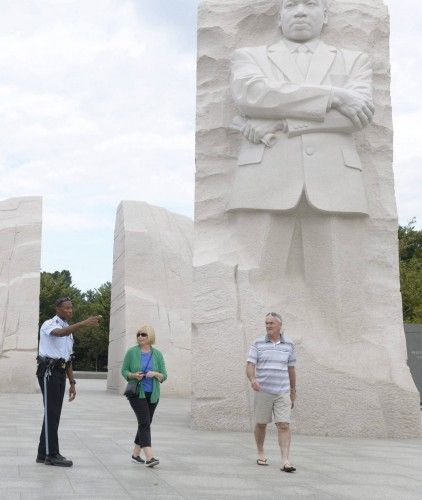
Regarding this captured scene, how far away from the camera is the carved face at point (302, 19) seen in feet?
29.8

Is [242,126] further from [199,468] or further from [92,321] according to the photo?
[199,468]

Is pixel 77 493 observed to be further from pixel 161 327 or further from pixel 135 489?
pixel 161 327

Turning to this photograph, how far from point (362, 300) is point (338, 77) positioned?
2.59 meters

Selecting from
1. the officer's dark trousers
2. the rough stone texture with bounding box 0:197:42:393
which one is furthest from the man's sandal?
the rough stone texture with bounding box 0:197:42:393

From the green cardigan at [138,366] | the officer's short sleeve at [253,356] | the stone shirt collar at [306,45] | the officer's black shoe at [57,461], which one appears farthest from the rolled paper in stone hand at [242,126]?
the officer's black shoe at [57,461]

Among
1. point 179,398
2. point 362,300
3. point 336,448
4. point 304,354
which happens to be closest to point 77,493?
point 336,448

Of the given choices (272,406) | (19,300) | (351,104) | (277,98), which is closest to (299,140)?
(277,98)

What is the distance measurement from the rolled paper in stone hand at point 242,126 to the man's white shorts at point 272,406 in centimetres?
350

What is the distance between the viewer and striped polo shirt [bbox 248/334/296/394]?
238 inches

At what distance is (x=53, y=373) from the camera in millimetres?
5906

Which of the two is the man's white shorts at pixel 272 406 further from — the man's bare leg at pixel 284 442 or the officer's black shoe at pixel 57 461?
the officer's black shoe at pixel 57 461

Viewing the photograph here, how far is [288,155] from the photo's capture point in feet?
28.3

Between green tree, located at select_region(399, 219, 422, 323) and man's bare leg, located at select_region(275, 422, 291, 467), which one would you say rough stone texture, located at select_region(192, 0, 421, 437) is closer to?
man's bare leg, located at select_region(275, 422, 291, 467)

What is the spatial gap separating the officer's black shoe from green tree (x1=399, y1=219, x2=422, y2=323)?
18889mm
